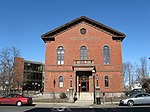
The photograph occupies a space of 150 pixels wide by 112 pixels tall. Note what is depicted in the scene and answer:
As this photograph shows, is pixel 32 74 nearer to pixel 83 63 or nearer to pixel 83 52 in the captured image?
pixel 83 52

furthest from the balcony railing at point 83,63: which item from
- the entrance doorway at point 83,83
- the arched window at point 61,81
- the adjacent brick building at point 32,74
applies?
the adjacent brick building at point 32,74

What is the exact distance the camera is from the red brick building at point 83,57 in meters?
39.3

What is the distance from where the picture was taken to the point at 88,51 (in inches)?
1614

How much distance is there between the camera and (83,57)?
4078 cm

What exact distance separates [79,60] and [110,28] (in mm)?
8811

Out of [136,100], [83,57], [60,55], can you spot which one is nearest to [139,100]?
[136,100]

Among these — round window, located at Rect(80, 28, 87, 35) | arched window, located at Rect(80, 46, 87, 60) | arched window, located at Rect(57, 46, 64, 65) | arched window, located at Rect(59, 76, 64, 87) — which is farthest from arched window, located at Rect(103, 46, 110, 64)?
arched window, located at Rect(59, 76, 64, 87)

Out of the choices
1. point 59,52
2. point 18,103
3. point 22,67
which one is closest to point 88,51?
point 59,52

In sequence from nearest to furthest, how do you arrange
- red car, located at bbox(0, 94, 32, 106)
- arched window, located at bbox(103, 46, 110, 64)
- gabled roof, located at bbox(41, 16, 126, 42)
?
1. red car, located at bbox(0, 94, 32, 106)
2. arched window, located at bbox(103, 46, 110, 64)
3. gabled roof, located at bbox(41, 16, 126, 42)

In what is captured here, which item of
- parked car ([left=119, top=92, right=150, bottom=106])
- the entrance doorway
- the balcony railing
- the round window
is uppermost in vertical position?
the round window

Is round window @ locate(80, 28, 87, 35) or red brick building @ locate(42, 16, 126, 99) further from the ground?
round window @ locate(80, 28, 87, 35)

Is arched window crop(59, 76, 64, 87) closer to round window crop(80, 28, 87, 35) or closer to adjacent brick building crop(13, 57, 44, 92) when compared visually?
round window crop(80, 28, 87, 35)

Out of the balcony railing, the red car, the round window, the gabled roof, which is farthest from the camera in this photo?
the round window

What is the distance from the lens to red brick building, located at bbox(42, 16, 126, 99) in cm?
3934
